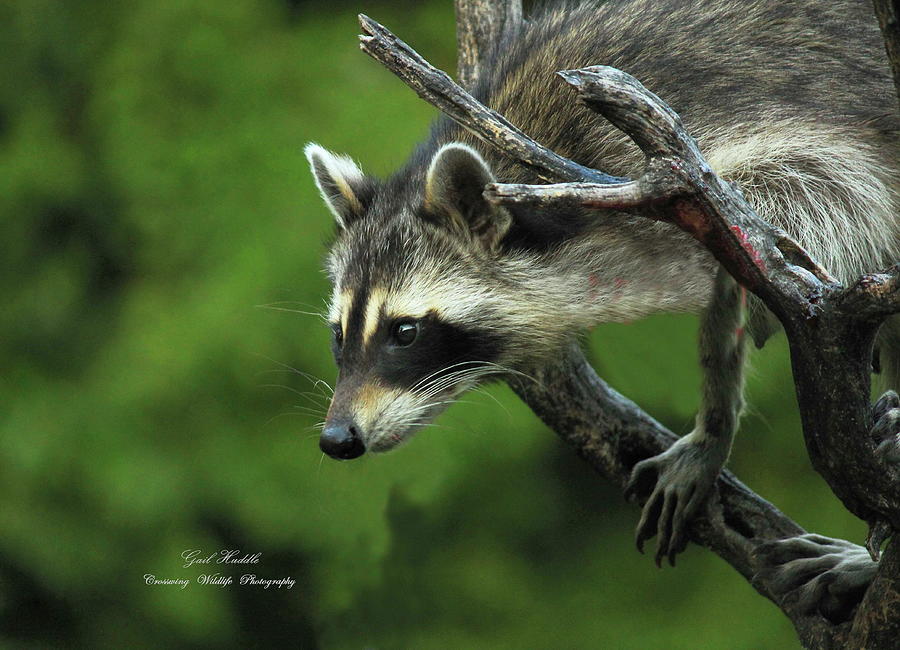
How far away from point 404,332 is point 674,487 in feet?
2.81

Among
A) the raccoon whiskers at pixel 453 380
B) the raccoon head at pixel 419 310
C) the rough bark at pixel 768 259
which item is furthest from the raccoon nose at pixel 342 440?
the rough bark at pixel 768 259

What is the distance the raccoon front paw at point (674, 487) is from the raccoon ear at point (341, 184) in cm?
108

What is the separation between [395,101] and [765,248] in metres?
3.26

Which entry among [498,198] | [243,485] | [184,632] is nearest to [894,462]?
[498,198]

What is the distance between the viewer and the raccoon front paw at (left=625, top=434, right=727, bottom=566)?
300 centimetres

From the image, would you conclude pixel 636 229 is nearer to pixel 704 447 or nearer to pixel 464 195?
pixel 464 195

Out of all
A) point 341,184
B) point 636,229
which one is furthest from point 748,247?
point 341,184

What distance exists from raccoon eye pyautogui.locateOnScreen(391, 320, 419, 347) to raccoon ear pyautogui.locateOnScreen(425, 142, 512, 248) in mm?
294

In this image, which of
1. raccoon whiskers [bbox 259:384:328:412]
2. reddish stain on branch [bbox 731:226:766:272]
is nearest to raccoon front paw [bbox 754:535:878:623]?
reddish stain on branch [bbox 731:226:766:272]

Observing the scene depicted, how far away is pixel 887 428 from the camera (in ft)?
6.84

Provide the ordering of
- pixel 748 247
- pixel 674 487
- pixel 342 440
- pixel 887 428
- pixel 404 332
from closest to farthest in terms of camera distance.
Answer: pixel 748 247
pixel 887 428
pixel 342 440
pixel 404 332
pixel 674 487

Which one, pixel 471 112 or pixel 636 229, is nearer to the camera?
pixel 471 112

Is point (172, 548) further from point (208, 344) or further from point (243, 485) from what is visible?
point (208, 344)

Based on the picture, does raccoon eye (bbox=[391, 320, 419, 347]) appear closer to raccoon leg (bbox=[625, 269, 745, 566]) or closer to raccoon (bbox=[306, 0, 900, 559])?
raccoon (bbox=[306, 0, 900, 559])
